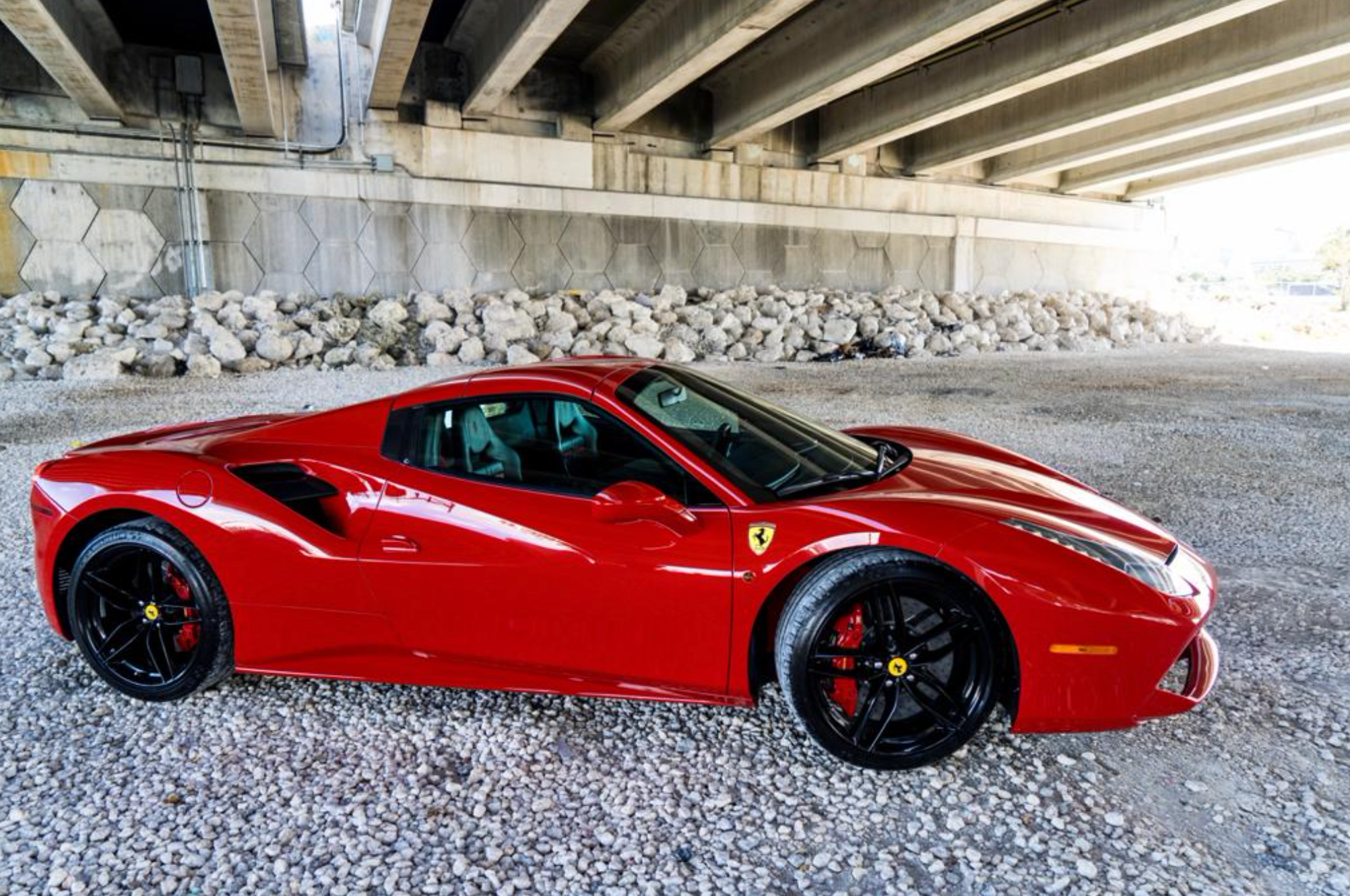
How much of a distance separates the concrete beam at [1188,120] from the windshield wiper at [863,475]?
662 inches

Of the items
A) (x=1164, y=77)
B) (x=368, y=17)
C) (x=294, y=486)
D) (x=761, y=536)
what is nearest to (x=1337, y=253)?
(x=1164, y=77)

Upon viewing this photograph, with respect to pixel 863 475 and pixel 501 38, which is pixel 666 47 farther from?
pixel 863 475

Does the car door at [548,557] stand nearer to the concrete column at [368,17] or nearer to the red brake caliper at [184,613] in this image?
the red brake caliper at [184,613]

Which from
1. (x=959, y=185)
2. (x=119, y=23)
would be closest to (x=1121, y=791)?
(x=119, y=23)

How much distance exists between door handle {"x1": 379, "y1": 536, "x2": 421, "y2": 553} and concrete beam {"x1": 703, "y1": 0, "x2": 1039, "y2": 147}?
Answer: 34.4ft

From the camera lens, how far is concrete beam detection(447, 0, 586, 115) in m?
10.8

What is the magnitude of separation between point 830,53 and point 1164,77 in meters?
6.07

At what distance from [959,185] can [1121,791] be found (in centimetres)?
2229

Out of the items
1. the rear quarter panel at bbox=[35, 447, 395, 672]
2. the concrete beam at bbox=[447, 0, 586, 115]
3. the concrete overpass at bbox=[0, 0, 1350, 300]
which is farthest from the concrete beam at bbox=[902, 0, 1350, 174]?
the rear quarter panel at bbox=[35, 447, 395, 672]

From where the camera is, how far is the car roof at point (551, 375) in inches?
108

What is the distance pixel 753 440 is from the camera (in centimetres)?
295

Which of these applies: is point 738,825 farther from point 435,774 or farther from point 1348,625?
point 1348,625

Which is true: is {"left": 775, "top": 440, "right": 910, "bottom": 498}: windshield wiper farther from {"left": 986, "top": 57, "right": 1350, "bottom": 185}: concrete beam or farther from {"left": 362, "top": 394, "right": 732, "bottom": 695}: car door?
{"left": 986, "top": 57, "right": 1350, "bottom": 185}: concrete beam

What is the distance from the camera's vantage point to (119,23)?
44.4 ft
